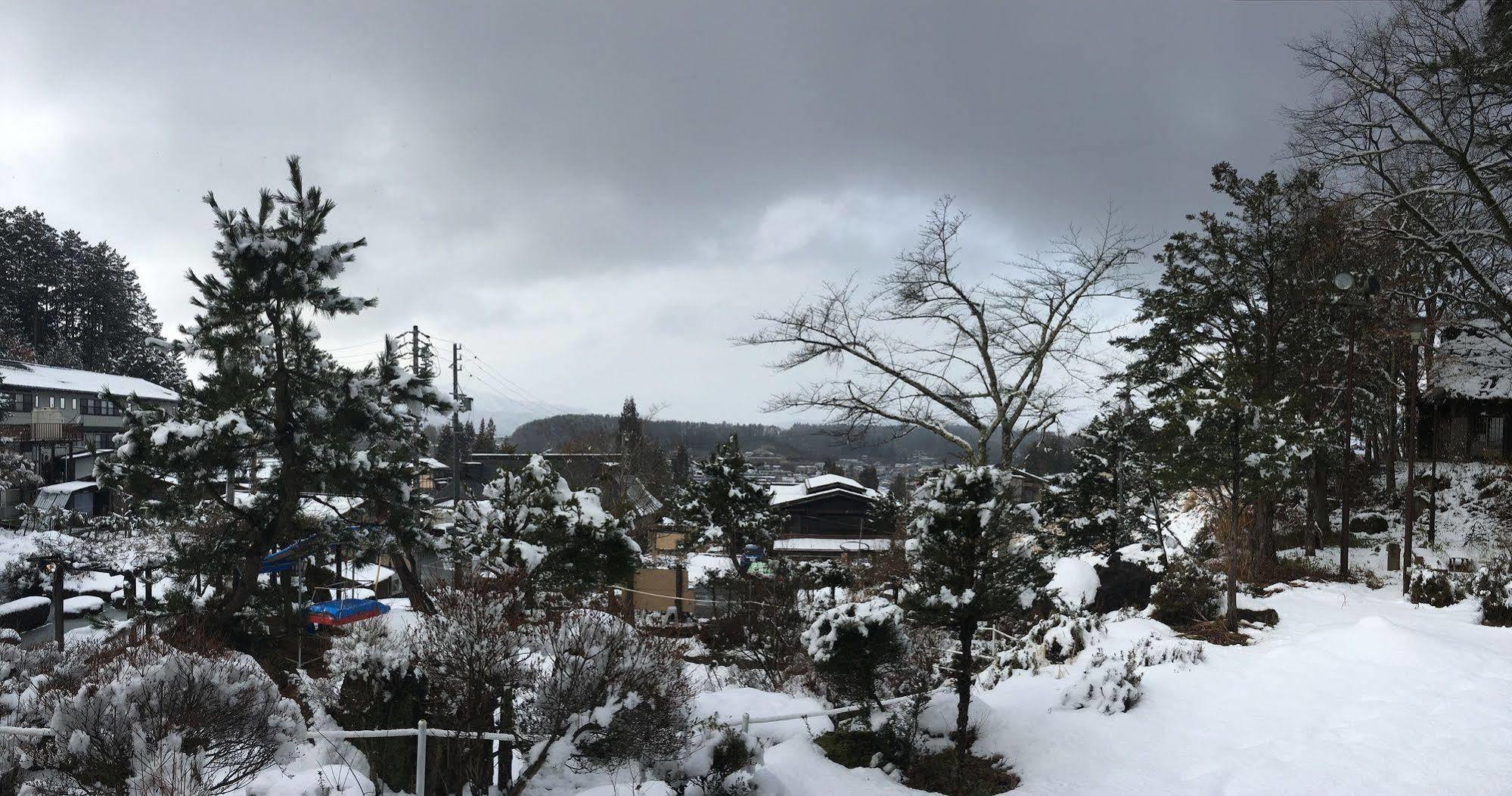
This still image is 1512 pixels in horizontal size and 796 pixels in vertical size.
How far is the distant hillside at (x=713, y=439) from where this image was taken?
630 inches

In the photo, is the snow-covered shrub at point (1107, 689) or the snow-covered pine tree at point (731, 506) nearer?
the snow-covered shrub at point (1107, 689)

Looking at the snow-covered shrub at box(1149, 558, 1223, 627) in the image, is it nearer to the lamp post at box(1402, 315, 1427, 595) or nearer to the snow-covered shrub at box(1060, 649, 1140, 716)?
the snow-covered shrub at box(1060, 649, 1140, 716)

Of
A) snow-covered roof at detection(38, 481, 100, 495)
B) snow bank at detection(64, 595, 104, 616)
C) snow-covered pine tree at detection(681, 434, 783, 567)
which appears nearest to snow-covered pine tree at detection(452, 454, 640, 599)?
snow-covered pine tree at detection(681, 434, 783, 567)

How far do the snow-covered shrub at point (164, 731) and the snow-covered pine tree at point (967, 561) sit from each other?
558 centimetres

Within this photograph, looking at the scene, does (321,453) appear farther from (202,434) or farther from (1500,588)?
(1500,588)

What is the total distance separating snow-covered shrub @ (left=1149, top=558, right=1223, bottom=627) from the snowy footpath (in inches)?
91.6

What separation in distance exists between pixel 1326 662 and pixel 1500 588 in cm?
484

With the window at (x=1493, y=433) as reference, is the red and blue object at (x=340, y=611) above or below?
below

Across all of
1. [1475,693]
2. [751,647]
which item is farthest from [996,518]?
[751,647]

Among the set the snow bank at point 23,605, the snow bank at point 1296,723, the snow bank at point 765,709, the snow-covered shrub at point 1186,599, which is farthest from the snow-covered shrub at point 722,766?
the snow bank at point 23,605

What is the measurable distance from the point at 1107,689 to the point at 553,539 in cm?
718

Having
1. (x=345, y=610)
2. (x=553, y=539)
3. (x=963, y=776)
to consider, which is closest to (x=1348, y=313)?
(x=963, y=776)

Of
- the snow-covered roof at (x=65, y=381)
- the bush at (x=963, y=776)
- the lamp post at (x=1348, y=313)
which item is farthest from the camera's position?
the snow-covered roof at (x=65, y=381)

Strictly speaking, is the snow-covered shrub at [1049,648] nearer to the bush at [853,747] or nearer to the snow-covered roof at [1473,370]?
the bush at [853,747]
